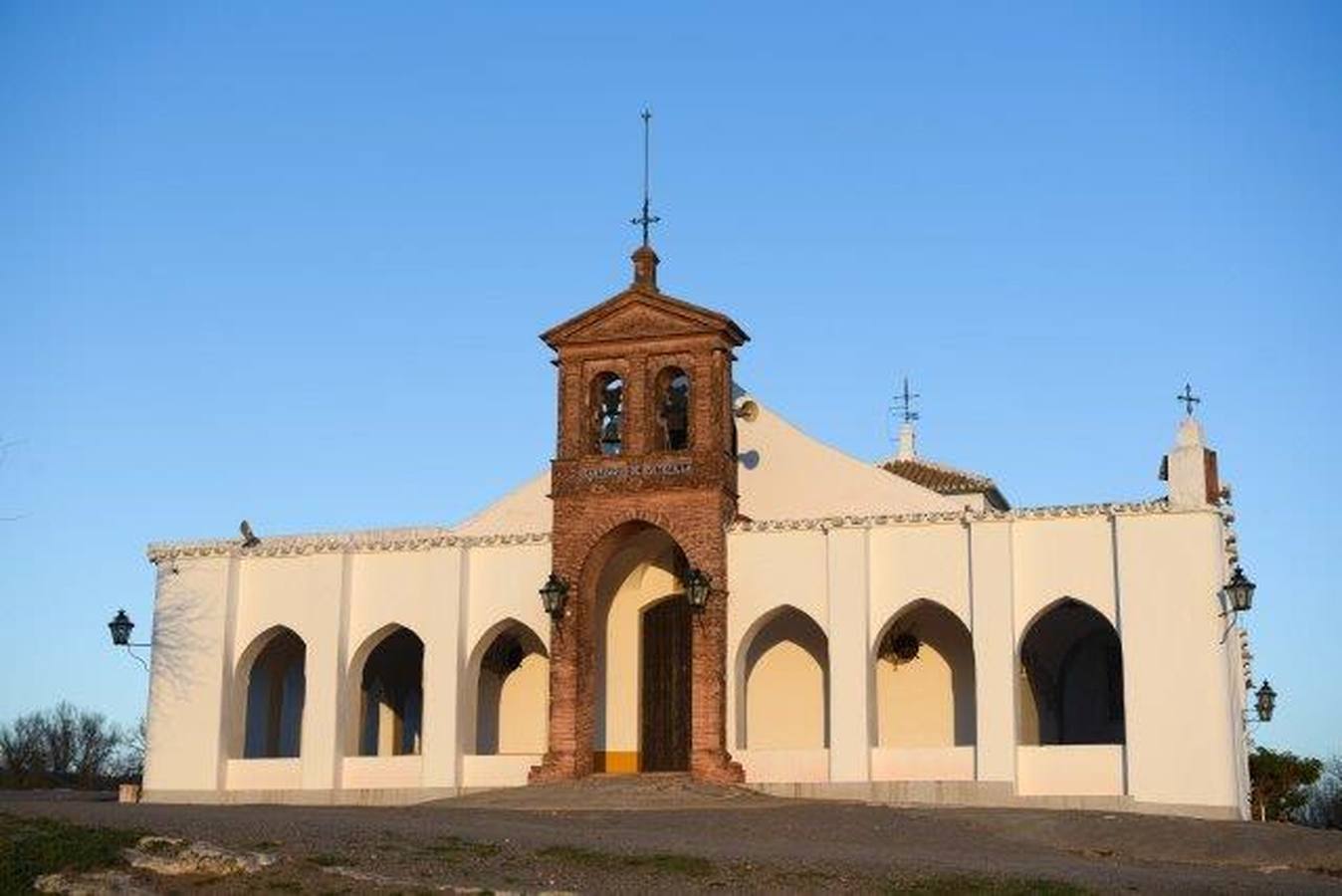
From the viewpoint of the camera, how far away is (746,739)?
3023 centimetres

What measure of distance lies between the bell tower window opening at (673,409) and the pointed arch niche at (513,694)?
4.54 meters

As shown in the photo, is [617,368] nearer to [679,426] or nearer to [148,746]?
[679,426]

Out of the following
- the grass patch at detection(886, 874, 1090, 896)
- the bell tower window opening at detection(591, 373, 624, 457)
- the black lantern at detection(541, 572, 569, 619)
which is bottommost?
the grass patch at detection(886, 874, 1090, 896)

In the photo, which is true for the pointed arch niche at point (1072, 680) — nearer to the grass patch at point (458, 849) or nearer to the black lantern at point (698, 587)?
the black lantern at point (698, 587)

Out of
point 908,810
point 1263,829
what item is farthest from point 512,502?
point 1263,829

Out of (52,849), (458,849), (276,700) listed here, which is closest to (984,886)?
(458,849)

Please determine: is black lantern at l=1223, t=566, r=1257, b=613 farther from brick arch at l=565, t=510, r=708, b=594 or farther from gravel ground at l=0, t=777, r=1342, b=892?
brick arch at l=565, t=510, r=708, b=594

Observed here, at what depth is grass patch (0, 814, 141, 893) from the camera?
684 inches

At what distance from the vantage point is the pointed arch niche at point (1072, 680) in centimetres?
3128

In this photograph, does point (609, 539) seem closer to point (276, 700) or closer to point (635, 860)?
point (276, 700)

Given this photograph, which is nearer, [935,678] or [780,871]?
[780,871]

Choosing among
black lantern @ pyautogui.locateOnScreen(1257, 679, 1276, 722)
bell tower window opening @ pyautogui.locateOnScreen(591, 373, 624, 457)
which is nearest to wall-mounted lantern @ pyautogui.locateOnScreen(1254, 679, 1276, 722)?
black lantern @ pyautogui.locateOnScreen(1257, 679, 1276, 722)

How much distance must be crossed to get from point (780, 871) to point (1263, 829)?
7.79 metres

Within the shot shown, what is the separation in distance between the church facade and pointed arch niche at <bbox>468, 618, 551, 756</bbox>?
0.17 feet
